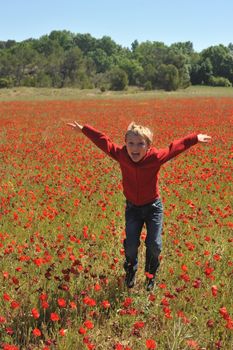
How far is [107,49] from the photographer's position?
17075 centimetres

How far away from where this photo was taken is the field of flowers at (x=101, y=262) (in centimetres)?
352

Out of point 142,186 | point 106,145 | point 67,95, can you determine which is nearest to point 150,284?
point 142,186

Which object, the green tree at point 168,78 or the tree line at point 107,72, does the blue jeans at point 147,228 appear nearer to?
the tree line at point 107,72

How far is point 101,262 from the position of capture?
16.4 ft

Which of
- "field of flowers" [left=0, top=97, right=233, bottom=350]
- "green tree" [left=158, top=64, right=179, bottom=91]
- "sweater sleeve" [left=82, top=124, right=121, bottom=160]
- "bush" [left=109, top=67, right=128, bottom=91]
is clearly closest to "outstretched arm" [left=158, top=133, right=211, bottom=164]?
"sweater sleeve" [left=82, top=124, right=121, bottom=160]

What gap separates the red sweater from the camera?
4207mm

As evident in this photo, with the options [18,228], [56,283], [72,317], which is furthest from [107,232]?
[72,317]

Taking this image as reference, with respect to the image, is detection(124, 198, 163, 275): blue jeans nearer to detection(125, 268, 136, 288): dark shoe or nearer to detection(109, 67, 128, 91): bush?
detection(125, 268, 136, 288): dark shoe

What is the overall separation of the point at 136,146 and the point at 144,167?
25cm

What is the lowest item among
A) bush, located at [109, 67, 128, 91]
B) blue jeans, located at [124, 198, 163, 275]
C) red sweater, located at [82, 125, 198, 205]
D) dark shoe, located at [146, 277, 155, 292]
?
dark shoe, located at [146, 277, 155, 292]

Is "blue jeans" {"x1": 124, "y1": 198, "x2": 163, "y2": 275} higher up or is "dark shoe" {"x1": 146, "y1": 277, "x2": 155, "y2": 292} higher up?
"blue jeans" {"x1": 124, "y1": 198, "x2": 163, "y2": 275}

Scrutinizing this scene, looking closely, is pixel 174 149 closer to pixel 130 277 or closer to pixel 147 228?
pixel 147 228

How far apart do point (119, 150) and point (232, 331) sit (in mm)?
2040

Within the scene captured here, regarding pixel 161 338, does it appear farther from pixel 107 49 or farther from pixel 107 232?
pixel 107 49
